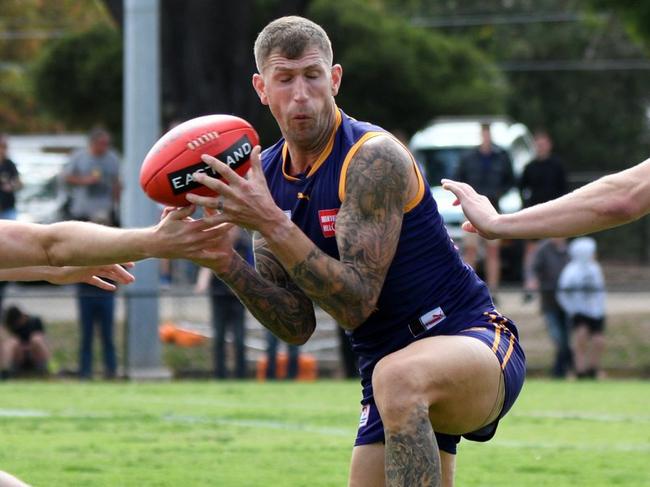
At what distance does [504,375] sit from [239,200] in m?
1.29

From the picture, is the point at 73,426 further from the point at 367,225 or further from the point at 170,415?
the point at 367,225

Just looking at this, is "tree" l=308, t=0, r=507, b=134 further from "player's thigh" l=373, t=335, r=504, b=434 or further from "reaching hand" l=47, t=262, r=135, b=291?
"player's thigh" l=373, t=335, r=504, b=434

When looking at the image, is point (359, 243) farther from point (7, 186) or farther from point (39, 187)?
point (39, 187)

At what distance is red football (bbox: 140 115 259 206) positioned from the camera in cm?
524

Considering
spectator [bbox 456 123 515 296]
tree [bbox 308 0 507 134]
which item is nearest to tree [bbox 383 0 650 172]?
tree [bbox 308 0 507 134]

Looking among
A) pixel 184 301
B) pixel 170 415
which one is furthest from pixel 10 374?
pixel 170 415

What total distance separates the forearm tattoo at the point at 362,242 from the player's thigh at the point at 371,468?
60 cm

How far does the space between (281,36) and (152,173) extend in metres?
0.72

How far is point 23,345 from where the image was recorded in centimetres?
1498

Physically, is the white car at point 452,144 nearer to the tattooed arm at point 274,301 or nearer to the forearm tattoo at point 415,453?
the tattooed arm at point 274,301

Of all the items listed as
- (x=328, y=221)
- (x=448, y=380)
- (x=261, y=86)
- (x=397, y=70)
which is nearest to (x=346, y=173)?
(x=328, y=221)


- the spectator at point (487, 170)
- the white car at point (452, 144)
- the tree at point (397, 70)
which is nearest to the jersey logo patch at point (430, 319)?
the spectator at point (487, 170)

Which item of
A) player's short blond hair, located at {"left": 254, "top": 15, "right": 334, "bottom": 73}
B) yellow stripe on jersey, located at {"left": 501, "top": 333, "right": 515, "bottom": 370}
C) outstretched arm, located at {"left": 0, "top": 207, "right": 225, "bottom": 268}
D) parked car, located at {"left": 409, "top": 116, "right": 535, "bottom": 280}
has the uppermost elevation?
parked car, located at {"left": 409, "top": 116, "right": 535, "bottom": 280}

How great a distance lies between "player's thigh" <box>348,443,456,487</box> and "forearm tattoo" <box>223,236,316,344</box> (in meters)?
0.52
